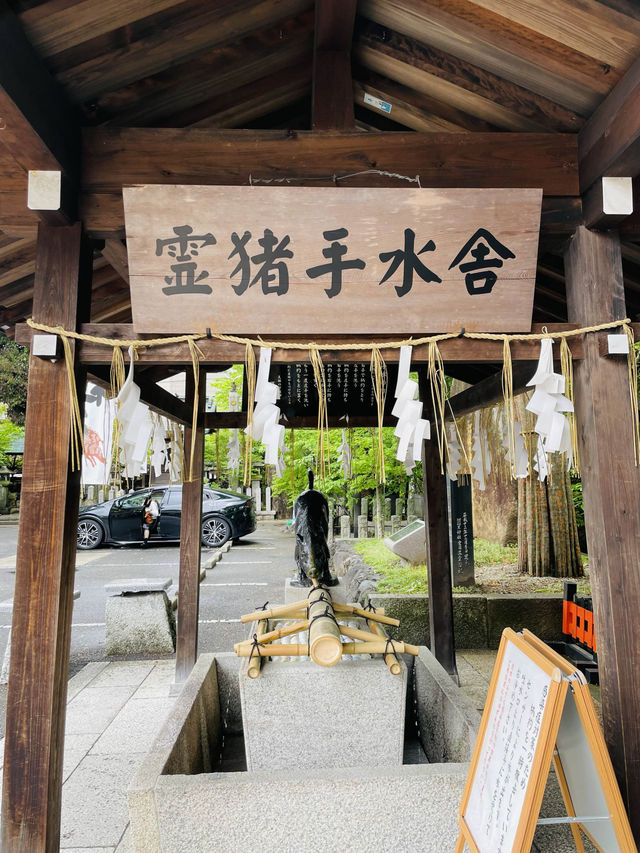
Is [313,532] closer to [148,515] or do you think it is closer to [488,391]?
[488,391]

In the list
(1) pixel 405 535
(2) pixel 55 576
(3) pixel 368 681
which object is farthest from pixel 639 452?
(1) pixel 405 535

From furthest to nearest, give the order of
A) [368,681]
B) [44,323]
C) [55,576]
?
[368,681] → [44,323] → [55,576]

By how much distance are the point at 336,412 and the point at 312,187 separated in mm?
3309

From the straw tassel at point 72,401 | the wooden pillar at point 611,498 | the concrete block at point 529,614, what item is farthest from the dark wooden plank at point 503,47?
the concrete block at point 529,614

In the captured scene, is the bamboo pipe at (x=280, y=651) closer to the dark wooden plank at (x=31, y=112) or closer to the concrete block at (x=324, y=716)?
the concrete block at (x=324, y=716)

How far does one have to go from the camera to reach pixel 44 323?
106 inches

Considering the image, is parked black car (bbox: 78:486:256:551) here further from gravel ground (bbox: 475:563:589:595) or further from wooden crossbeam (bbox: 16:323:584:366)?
wooden crossbeam (bbox: 16:323:584:366)

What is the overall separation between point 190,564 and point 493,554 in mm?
6153

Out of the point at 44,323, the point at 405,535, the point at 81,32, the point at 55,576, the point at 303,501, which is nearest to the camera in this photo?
the point at 81,32

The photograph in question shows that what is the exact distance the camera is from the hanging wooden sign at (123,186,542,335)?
8.77 feet

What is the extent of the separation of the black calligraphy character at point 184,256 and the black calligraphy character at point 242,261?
111 millimetres

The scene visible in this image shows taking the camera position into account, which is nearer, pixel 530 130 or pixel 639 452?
pixel 639 452

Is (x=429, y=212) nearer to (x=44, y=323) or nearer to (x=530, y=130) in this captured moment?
(x=530, y=130)

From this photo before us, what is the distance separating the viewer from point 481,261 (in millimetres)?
→ 2740
